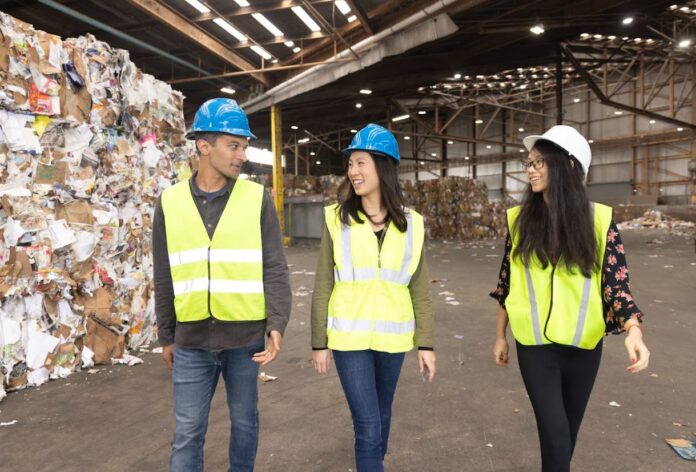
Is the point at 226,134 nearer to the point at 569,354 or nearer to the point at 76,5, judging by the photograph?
the point at 569,354

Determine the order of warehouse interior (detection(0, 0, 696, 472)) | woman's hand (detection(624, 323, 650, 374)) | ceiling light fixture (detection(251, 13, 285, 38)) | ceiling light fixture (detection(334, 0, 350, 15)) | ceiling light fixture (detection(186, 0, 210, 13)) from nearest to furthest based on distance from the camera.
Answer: woman's hand (detection(624, 323, 650, 374)), warehouse interior (detection(0, 0, 696, 472)), ceiling light fixture (detection(186, 0, 210, 13)), ceiling light fixture (detection(334, 0, 350, 15)), ceiling light fixture (detection(251, 13, 285, 38))

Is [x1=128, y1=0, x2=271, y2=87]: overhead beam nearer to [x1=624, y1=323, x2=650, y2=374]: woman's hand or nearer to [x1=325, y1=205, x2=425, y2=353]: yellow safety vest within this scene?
[x1=325, y1=205, x2=425, y2=353]: yellow safety vest

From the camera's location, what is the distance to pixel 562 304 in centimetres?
168

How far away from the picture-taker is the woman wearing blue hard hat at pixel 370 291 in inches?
71.5

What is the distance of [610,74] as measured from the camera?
2478 cm

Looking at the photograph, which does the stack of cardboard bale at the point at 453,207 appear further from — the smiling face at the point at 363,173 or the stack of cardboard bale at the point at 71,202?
the smiling face at the point at 363,173

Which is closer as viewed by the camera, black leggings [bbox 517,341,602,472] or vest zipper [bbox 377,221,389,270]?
black leggings [bbox 517,341,602,472]

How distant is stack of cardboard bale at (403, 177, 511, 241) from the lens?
1669 centimetres

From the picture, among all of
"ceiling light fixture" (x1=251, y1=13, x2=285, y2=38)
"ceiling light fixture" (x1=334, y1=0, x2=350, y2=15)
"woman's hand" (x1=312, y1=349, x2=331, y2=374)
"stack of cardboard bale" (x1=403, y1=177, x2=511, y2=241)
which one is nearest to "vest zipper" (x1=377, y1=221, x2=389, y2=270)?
"woman's hand" (x1=312, y1=349, x2=331, y2=374)

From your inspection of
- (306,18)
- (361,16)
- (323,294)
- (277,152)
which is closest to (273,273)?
(323,294)

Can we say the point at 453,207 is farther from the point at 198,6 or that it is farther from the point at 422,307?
the point at 422,307

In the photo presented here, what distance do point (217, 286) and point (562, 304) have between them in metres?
1.35

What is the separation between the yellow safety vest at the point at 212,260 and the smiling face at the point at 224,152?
4.6 inches

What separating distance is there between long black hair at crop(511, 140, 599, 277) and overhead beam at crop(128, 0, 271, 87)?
329 inches
